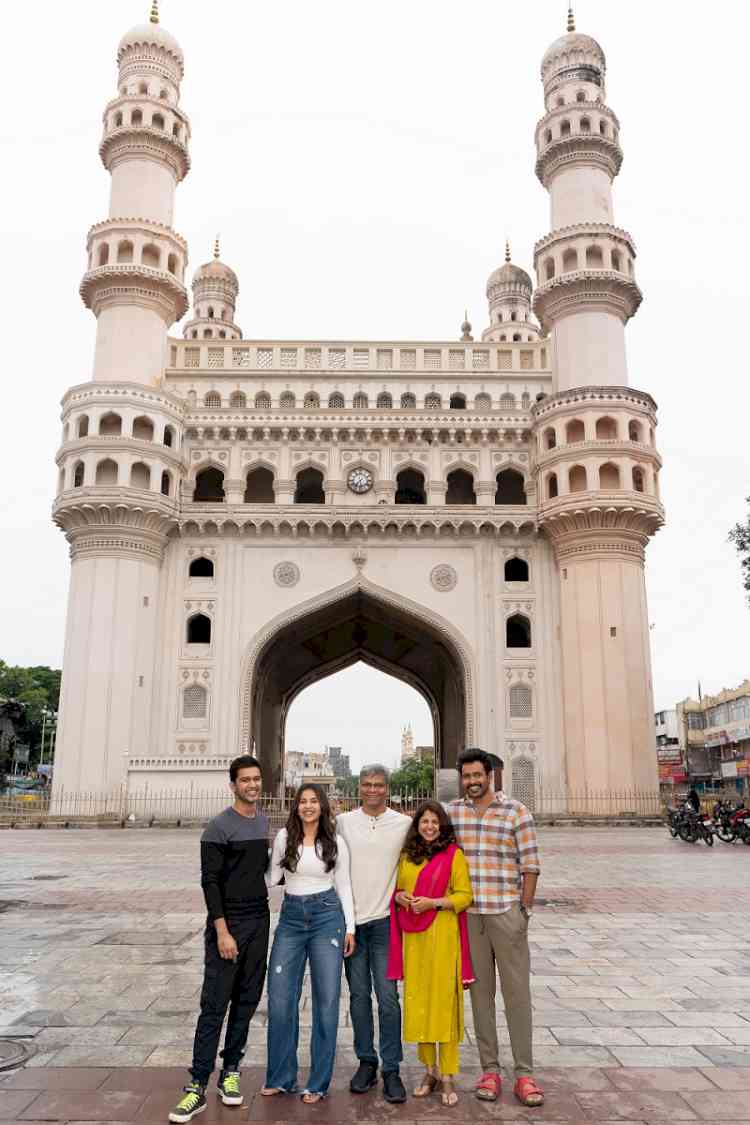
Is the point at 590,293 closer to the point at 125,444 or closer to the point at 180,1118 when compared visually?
the point at 125,444

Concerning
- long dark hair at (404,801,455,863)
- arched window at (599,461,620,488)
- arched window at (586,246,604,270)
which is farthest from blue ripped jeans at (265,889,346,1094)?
arched window at (586,246,604,270)

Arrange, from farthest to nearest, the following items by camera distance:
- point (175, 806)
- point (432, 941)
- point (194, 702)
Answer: point (194, 702), point (175, 806), point (432, 941)

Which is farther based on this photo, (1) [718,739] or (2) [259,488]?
(1) [718,739]

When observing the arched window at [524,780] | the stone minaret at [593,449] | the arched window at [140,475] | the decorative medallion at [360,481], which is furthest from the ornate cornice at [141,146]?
the arched window at [524,780]

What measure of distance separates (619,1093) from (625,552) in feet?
85.6

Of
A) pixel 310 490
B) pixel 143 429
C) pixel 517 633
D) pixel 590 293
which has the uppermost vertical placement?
pixel 590 293

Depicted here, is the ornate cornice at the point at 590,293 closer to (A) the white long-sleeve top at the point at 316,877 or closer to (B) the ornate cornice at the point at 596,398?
(B) the ornate cornice at the point at 596,398

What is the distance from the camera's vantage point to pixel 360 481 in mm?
32125

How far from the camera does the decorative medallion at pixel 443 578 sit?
102 ft

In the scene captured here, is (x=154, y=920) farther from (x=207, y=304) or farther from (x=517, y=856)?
(x=207, y=304)

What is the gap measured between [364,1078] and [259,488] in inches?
1176

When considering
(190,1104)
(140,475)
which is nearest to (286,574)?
(140,475)

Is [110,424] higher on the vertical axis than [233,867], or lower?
higher

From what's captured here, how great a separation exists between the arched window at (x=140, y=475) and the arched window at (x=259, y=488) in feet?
14.1
